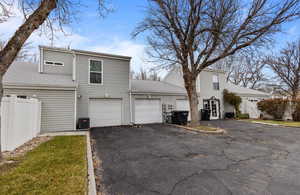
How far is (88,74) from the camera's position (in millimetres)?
10383

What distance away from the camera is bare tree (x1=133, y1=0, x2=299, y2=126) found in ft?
28.6

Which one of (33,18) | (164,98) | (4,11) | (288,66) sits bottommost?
(164,98)

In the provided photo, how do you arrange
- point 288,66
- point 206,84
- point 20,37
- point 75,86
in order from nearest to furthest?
point 20,37, point 75,86, point 206,84, point 288,66

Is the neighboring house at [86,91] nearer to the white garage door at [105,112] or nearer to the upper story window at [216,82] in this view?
the white garage door at [105,112]

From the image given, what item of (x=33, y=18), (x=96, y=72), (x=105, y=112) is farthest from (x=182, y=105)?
(x=33, y=18)

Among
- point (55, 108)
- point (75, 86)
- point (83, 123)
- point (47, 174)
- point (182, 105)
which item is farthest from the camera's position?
point (182, 105)

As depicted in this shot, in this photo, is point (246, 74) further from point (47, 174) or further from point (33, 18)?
point (47, 174)

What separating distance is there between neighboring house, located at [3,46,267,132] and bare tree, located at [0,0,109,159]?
3.73 m

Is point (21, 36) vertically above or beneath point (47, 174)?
above

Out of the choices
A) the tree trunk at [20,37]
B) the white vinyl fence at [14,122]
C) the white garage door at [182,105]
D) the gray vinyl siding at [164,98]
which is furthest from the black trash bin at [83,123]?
the white garage door at [182,105]

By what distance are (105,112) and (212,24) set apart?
896 centimetres

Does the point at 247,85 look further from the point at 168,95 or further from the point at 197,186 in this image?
the point at 197,186

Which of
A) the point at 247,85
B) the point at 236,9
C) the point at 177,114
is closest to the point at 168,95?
the point at 177,114

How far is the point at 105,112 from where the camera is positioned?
1070 centimetres
